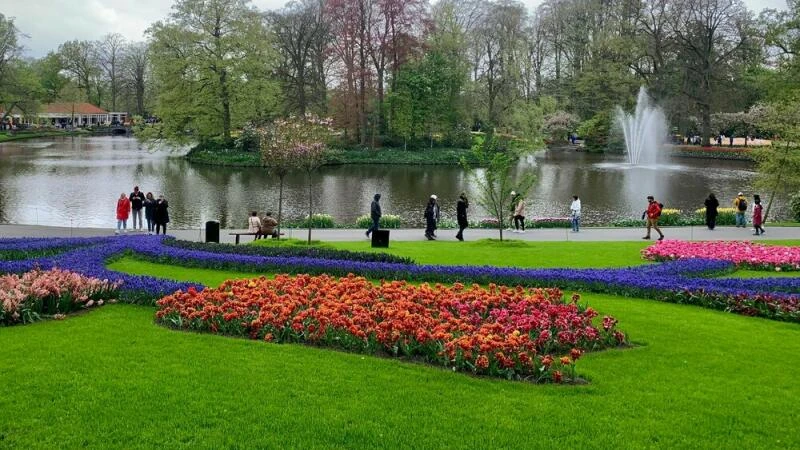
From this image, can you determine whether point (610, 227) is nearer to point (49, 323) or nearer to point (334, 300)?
point (334, 300)

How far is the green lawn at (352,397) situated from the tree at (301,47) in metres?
65.1

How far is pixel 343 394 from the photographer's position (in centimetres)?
824

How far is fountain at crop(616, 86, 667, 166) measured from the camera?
73.2m

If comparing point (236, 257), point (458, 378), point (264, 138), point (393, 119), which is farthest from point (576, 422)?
point (393, 119)

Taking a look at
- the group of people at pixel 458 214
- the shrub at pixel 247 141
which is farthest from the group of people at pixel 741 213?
the shrub at pixel 247 141

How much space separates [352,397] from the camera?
26.7 feet

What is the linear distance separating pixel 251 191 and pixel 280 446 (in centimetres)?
3969

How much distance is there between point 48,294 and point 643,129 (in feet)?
237

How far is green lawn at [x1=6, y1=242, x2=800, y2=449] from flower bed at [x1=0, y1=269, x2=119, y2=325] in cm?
53

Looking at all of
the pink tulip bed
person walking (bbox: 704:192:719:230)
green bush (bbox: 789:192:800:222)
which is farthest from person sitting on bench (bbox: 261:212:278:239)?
green bush (bbox: 789:192:800:222)

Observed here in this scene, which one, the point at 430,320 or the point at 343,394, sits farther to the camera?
the point at 430,320

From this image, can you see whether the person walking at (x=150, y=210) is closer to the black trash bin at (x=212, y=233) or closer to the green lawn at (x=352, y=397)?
the black trash bin at (x=212, y=233)

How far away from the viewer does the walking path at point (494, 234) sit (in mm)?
26148

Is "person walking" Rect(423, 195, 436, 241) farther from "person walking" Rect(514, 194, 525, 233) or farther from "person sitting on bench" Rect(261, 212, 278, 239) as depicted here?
"person sitting on bench" Rect(261, 212, 278, 239)
